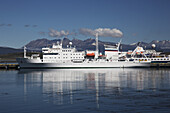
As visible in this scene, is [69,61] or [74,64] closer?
[74,64]

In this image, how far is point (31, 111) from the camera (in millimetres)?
15984

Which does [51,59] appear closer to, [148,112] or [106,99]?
[106,99]

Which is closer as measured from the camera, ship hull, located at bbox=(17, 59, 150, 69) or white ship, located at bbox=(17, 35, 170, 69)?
ship hull, located at bbox=(17, 59, 150, 69)

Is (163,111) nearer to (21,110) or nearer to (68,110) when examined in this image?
A: (68,110)

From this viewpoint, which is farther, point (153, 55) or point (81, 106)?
point (153, 55)

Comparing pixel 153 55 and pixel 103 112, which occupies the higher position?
pixel 153 55

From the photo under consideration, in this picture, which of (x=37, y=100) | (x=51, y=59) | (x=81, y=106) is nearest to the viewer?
(x=81, y=106)

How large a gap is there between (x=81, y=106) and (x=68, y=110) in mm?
1499

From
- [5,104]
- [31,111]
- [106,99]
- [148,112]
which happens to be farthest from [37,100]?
[148,112]

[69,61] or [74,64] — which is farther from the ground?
[69,61]

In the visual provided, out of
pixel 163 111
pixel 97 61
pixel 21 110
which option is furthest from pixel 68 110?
pixel 97 61

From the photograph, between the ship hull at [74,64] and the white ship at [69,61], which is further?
the white ship at [69,61]

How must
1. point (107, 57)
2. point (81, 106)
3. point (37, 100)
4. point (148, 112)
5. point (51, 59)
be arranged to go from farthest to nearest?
point (107, 57)
point (51, 59)
point (37, 100)
point (81, 106)
point (148, 112)

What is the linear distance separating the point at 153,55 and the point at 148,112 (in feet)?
231
